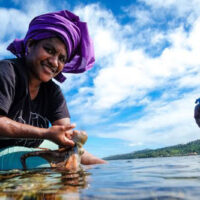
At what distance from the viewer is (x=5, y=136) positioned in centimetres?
317

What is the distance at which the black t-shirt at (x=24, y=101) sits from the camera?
130 inches

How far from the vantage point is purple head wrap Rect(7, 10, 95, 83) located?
14.1 feet

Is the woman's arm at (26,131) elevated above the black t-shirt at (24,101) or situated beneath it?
situated beneath

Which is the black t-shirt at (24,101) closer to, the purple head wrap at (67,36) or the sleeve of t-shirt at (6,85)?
the sleeve of t-shirt at (6,85)

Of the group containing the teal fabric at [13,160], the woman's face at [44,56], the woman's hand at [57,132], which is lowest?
the teal fabric at [13,160]

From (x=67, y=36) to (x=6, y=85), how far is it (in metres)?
1.85

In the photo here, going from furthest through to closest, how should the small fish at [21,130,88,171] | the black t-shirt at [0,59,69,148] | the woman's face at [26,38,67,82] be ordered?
the woman's face at [26,38,67,82] → the small fish at [21,130,88,171] → the black t-shirt at [0,59,69,148]

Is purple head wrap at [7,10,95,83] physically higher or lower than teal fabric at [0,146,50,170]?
higher

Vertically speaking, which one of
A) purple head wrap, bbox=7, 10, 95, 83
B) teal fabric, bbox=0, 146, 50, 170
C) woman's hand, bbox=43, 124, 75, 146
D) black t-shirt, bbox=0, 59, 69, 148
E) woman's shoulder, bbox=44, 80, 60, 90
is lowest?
teal fabric, bbox=0, 146, 50, 170

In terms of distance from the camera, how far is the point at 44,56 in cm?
400

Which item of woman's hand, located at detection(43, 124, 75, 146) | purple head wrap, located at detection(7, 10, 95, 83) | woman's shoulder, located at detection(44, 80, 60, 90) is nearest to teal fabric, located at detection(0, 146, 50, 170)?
woman's hand, located at detection(43, 124, 75, 146)

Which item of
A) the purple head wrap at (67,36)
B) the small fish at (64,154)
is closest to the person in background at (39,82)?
the purple head wrap at (67,36)

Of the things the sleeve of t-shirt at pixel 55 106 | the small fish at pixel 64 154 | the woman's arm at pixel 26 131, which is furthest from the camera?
the sleeve of t-shirt at pixel 55 106

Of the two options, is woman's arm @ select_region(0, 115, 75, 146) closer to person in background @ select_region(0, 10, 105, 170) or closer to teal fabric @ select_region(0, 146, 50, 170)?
person in background @ select_region(0, 10, 105, 170)
